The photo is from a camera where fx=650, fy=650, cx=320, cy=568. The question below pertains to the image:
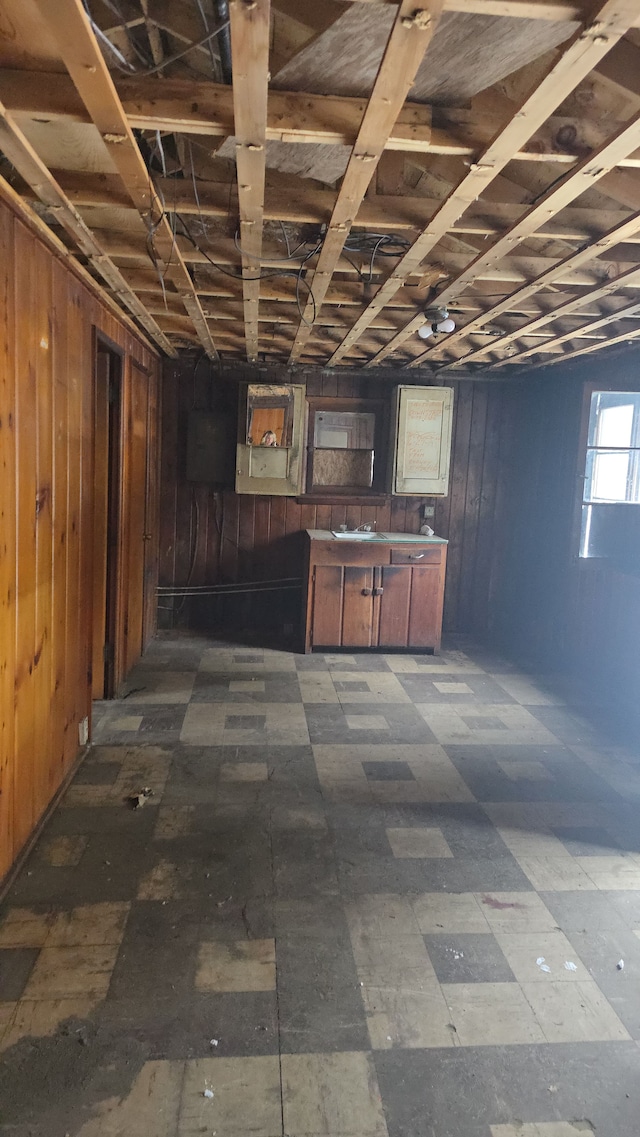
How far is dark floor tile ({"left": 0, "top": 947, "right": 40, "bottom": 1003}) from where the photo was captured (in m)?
1.86

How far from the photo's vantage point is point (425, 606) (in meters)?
5.31

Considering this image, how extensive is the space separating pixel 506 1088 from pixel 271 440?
4.60m

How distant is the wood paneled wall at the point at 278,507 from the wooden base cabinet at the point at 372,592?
2.28 feet

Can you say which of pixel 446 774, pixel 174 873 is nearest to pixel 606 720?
pixel 446 774

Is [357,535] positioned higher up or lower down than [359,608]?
higher up

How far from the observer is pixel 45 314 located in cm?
248

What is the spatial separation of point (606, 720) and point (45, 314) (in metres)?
3.84

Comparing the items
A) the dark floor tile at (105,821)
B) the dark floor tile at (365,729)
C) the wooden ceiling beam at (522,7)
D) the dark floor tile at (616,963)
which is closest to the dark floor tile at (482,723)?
the dark floor tile at (365,729)

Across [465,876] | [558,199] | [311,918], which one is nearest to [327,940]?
[311,918]

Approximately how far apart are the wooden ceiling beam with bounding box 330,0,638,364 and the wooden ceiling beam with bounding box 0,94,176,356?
1207mm

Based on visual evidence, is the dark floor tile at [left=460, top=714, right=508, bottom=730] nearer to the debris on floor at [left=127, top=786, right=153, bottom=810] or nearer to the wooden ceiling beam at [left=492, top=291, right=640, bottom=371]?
the debris on floor at [left=127, top=786, right=153, bottom=810]

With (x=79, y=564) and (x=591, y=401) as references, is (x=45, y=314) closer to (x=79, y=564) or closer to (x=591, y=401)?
(x=79, y=564)

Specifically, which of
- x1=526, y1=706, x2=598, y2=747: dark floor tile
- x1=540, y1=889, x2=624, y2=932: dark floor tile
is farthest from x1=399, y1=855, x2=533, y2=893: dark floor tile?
x1=526, y1=706, x2=598, y2=747: dark floor tile

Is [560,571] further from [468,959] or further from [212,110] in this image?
[212,110]
